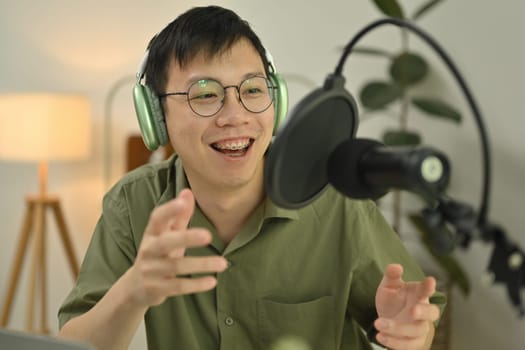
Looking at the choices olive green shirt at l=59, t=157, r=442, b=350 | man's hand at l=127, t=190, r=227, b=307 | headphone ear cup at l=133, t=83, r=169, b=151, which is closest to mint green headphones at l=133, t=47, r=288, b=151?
headphone ear cup at l=133, t=83, r=169, b=151

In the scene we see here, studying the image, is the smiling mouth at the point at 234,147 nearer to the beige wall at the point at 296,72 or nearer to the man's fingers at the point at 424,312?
the man's fingers at the point at 424,312

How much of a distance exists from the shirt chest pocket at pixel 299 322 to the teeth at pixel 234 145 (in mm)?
293

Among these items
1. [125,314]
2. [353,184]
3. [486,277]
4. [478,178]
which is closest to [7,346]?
[125,314]

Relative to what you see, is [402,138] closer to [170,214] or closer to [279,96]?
[279,96]

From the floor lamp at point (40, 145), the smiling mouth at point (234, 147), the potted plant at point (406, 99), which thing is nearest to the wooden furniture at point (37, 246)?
the floor lamp at point (40, 145)

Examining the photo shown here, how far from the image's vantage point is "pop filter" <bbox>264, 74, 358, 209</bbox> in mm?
829

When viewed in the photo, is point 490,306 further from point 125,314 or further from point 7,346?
point 7,346

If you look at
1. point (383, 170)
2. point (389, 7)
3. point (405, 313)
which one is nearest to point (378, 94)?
point (389, 7)

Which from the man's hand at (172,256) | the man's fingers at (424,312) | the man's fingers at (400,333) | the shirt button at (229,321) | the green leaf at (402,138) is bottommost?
the shirt button at (229,321)

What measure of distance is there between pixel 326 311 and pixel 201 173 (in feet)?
1.14

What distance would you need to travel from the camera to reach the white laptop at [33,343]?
0.84 m

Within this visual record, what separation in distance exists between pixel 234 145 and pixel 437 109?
167cm

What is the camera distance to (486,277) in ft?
2.32

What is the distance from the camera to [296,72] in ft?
11.0
